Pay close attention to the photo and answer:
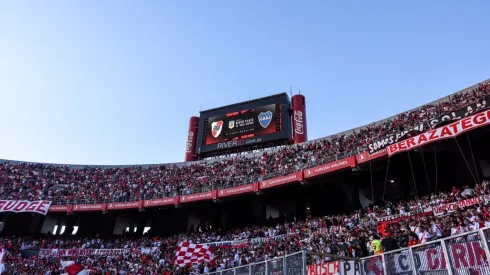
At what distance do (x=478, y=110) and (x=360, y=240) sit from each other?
9.64m

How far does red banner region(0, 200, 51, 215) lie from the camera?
115ft

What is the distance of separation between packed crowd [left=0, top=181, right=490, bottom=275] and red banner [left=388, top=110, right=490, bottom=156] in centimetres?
301

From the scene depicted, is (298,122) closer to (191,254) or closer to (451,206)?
(451,206)

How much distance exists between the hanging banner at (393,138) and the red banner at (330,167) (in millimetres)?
1825

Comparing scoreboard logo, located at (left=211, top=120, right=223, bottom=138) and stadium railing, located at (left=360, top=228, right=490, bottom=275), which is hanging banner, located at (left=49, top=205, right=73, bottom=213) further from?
→ stadium railing, located at (left=360, top=228, right=490, bottom=275)

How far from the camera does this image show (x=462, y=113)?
1830 centimetres

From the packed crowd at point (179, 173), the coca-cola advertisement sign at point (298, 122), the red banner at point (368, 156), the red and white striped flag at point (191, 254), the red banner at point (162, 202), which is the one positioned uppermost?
the coca-cola advertisement sign at point (298, 122)

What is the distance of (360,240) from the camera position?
13977 mm

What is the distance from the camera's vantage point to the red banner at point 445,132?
17391mm

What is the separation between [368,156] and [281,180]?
24.4 ft

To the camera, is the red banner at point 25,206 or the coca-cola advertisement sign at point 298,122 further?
the coca-cola advertisement sign at point 298,122

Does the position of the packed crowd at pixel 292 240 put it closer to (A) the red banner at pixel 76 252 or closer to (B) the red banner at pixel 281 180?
(A) the red banner at pixel 76 252

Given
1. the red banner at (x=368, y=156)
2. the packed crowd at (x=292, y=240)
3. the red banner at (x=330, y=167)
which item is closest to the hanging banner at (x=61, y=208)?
the packed crowd at (x=292, y=240)

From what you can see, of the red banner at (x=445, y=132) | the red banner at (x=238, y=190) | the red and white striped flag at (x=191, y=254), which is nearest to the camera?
the red and white striped flag at (x=191, y=254)
